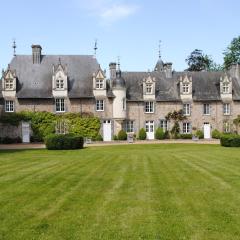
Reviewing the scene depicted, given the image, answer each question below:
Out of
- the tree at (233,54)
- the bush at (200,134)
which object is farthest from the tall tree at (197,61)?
the bush at (200,134)

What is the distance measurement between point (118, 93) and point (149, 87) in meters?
3.87

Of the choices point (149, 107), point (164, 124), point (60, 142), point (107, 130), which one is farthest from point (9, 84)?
point (164, 124)

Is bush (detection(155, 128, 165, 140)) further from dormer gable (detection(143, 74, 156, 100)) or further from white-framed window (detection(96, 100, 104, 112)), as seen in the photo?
white-framed window (detection(96, 100, 104, 112))

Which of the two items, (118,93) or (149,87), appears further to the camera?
(149,87)

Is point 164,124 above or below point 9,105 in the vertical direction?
below

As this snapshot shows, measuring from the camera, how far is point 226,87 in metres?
47.9

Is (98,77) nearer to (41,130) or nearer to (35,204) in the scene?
(41,130)

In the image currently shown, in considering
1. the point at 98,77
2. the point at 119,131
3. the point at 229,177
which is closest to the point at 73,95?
the point at 98,77

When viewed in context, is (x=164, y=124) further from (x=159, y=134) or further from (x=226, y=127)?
(x=226, y=127)

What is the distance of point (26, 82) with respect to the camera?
145 ft

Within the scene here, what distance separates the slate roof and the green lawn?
2979 cm

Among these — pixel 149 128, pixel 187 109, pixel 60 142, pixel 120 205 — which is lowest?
pixel 120 205

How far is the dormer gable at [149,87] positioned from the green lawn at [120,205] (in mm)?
31597

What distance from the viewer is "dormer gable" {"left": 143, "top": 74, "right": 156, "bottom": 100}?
4634cm
